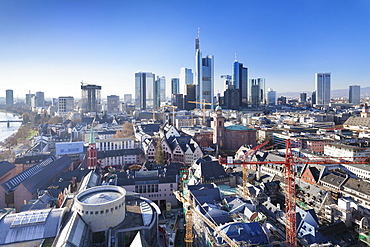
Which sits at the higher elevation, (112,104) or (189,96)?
(189,96)

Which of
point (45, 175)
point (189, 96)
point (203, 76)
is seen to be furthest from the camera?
point (189, 96)

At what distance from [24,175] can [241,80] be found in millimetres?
126627

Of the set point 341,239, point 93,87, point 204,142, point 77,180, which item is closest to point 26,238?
point 77,180

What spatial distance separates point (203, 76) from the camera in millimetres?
128375

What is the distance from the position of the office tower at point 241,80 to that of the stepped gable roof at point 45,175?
116m

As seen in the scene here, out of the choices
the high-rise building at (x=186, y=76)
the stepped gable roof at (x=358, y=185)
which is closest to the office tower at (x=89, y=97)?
the high-rise building at (x=186, y=76)

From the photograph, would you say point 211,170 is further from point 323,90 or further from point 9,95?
point 9,95

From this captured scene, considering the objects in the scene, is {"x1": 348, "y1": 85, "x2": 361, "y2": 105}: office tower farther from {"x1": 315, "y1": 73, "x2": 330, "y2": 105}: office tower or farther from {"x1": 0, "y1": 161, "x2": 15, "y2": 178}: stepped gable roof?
{"x1": 0, "y1": 161, "x2": 15, "y2": 178}: stepped gable roof

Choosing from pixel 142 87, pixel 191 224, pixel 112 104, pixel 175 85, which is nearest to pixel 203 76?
pixel 142 87

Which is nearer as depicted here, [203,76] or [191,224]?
[191,224]

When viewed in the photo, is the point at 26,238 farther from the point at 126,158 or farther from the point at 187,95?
the point at 187,95

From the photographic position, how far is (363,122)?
197ft

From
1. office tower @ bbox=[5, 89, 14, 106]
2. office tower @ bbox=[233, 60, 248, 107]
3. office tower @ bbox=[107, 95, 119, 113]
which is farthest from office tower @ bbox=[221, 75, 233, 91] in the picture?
office tower @ bbox=[5, 89, 14, 106]

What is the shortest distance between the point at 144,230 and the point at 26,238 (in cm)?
580
